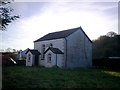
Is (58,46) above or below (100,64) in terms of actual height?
above

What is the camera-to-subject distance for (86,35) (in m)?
38.5

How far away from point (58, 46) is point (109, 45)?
29.5 m

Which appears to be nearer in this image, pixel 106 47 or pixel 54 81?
pixel 54 81

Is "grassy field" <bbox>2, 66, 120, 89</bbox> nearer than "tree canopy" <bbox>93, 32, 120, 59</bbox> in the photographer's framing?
Yes

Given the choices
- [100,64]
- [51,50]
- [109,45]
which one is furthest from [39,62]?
[109,45]

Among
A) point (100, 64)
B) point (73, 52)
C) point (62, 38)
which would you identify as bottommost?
point (100, 64)

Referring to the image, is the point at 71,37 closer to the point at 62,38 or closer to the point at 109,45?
the point at 62,38

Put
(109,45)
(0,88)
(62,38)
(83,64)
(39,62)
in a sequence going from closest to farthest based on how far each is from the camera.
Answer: (0,88), (62,38), (83,64), (39,62), (109,45)

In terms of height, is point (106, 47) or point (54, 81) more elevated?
point (106, 47)

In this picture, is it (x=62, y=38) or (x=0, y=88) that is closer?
(x=0, y=88)

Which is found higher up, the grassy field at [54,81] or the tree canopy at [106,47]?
the tree canopy at [106,47]

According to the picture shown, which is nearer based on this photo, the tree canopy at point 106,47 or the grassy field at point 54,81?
the grassy field at point 54,81

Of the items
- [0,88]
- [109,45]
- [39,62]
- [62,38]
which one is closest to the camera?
[0,88]

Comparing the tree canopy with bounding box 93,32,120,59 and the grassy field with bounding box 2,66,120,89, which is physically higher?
the tree canopy with bounding box 93,32,120,59
